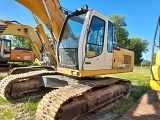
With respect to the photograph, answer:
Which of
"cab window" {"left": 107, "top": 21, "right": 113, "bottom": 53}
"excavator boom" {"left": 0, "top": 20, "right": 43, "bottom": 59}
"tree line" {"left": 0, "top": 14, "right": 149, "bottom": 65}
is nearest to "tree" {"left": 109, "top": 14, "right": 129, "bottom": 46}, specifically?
"tree line" {"left": 0, "top": 14, "right": 149, "bottom": 65}

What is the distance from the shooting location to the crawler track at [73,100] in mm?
4180

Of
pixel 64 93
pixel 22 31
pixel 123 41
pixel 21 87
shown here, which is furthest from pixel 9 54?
pixel 123 41

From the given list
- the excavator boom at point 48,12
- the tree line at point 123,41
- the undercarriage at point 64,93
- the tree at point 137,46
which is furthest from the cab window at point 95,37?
the tree at point 137,46

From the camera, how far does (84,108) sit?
498 cm

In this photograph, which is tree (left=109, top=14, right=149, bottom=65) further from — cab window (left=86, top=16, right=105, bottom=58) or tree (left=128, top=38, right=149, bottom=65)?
cab window (left=86, top=16, right=105, bottom=58)

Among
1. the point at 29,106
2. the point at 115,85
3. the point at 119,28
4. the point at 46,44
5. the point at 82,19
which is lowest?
the point at 29,106

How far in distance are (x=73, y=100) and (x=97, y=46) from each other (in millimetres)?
1683

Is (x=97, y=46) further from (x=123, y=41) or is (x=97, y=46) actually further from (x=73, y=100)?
(x=123, y=41)

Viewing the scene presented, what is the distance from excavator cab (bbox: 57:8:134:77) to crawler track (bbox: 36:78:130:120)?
443 millimetres

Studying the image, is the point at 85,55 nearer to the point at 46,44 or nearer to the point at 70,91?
the point at 70,91

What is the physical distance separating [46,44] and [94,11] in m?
2.69

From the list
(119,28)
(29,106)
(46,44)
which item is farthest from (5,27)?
(119,28)

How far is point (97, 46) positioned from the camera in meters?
5.62

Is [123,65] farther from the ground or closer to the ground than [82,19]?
closer to the ground
